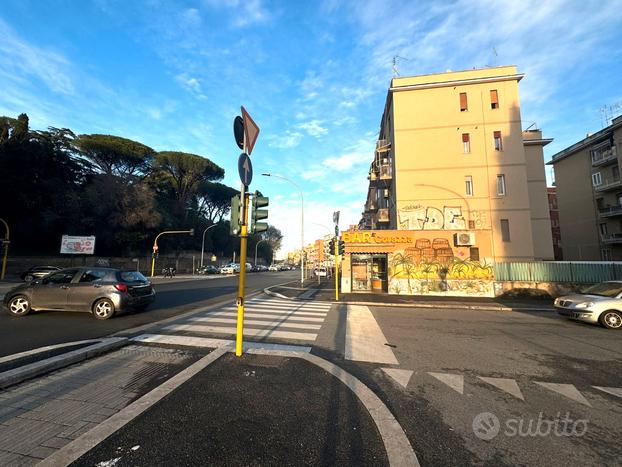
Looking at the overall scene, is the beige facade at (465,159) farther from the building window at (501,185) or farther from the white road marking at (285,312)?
the white road marking at (285,312)

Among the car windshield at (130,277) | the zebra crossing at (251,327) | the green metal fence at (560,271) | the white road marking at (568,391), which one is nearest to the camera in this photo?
the white road marking at (568,391)

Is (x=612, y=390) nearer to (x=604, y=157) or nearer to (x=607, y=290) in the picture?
(x=607, y=290)

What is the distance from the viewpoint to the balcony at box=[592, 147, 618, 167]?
104ft

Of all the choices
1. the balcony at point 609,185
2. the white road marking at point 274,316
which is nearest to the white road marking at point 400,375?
the white road marking at point 274,316

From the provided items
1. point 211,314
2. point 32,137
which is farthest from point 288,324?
point 32,137

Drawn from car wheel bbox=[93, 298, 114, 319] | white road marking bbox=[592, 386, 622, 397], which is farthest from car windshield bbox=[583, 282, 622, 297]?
car wheel bbox=[93, 298, 114, 319]

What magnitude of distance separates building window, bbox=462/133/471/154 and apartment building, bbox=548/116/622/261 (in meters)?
21.2

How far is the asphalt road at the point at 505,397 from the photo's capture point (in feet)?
8.89

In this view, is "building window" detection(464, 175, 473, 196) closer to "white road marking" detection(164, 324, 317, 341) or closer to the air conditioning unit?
the air conditioning unit

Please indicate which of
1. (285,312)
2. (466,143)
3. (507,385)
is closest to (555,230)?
(466,143)

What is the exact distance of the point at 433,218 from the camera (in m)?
22.0

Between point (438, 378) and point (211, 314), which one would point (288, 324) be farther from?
point (438, 378)

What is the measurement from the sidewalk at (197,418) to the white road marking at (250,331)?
86.7 inches

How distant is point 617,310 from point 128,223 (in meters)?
40.8
